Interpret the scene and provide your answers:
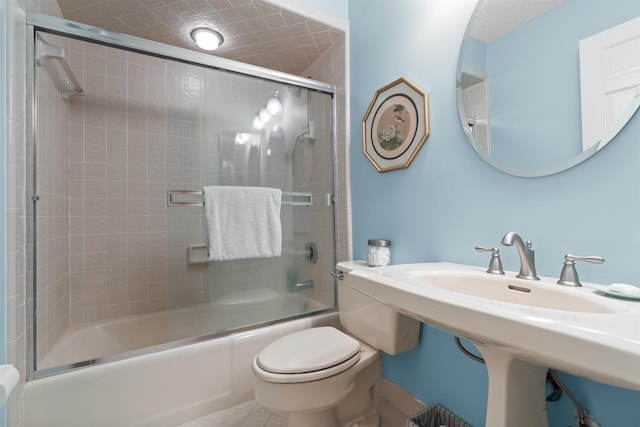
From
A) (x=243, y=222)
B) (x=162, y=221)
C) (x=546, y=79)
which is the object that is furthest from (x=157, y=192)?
(x=546, y=79)

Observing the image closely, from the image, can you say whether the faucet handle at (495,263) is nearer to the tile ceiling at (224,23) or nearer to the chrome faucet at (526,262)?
the chrome faucet at (526,262)

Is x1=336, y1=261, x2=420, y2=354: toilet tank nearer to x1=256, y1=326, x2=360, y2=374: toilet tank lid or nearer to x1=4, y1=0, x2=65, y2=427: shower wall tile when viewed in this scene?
x1=256, y1=326, x2=360, y2=374: toilet tank lid

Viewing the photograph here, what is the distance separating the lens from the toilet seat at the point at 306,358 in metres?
0.94

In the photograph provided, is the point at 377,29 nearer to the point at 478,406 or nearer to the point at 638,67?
the point at 638,67

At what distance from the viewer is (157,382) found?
3.86 feet

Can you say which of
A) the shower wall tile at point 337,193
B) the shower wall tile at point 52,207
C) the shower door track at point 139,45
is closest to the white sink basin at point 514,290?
the shower wall tile at point 337,193

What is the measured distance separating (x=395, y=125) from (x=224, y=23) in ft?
3.79

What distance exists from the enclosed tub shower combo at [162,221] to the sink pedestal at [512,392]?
102 centimetres

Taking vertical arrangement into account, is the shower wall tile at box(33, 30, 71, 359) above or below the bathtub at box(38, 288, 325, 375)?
above

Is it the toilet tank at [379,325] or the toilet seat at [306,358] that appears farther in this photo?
the toilet tank at [379,325]

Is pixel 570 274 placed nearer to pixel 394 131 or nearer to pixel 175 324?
pixel 394 131

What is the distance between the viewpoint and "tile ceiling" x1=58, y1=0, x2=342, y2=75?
4.70 ft

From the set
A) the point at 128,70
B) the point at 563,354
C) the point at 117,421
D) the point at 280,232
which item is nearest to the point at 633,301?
the point at 563,354

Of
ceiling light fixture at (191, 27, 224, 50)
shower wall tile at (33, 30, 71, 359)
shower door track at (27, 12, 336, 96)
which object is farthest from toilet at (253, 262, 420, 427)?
ceiling light fixture at (191, 27, 224, 50)
